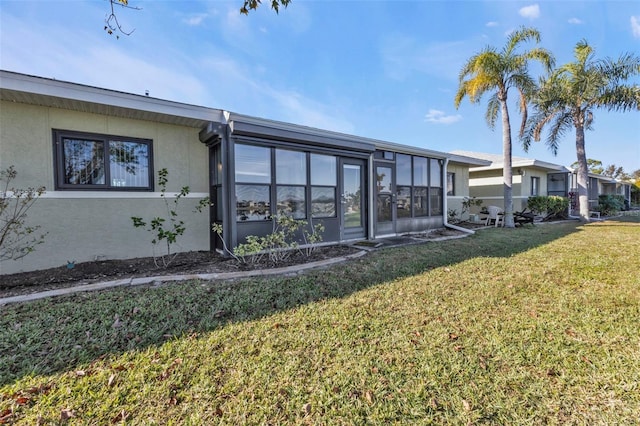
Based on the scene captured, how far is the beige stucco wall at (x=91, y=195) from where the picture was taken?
15.6 ft

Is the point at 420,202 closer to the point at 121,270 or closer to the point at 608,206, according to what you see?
the point at 121,270

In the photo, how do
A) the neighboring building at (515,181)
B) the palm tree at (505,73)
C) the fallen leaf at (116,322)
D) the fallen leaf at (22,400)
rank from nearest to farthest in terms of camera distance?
the fallen leaf at (22,400) → the fallen leaf at (116,322) → the palm tree at (505,73) → the neighboring building at (515,181)

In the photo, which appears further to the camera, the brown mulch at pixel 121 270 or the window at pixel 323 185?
the window at pixel 323 185

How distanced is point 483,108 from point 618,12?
471cm

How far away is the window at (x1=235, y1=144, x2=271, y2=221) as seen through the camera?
5.92m

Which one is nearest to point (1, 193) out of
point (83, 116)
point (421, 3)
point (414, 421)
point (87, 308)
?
point (83, 116)

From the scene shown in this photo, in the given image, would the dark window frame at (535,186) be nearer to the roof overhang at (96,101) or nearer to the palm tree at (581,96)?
the palm tree at (581,96)

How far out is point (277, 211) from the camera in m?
6.41

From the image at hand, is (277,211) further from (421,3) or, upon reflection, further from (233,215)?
(421,3)

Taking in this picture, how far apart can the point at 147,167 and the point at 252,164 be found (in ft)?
7.02

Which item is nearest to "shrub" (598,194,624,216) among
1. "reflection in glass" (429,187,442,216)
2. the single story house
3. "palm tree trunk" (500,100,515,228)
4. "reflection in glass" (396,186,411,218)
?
"palm tree trunk" (500,100,515,228)

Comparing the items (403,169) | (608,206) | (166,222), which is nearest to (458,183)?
(403,169)

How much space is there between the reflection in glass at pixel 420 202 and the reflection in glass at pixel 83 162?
28.2 feet

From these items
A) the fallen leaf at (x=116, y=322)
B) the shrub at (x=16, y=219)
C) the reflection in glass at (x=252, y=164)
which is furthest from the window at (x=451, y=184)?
the shrub at (x=16, y=219)
